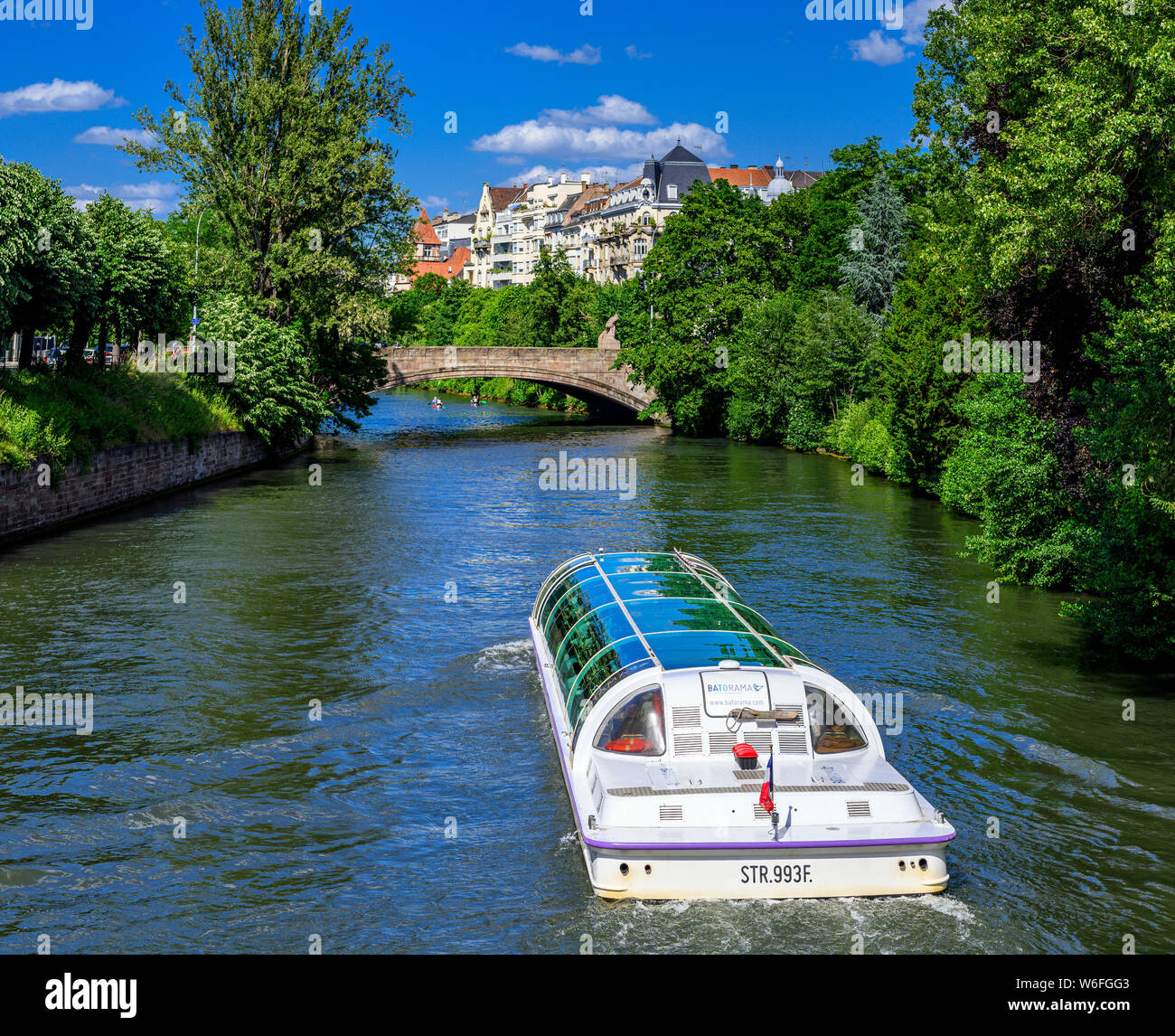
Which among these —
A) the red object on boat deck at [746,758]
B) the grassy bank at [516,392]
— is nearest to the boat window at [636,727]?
the red object on boat deck at [746,758]

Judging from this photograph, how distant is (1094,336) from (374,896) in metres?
15.2

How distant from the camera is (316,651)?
20844 mm

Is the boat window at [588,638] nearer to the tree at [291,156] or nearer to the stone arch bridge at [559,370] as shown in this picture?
the tree at [291,156]

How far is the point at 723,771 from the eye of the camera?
11719 mm

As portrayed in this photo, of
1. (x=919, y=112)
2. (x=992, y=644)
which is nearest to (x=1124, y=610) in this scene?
(x=992, y=644)

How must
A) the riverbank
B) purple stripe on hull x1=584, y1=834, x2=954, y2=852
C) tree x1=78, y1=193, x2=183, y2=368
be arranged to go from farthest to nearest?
tree x1=78, y1=193, x2=183, y2=368, the riverbank, purple stripe on hull x1=584, y1=834, x2=954, y2=852

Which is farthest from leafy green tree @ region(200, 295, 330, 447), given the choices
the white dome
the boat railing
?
the white dome

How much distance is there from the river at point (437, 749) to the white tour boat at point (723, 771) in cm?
39

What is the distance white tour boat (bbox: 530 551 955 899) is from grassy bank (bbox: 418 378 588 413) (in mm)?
76101

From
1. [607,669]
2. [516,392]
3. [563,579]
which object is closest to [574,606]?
[563,579]

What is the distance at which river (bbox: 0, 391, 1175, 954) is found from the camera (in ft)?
36.8

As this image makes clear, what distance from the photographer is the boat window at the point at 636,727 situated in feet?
39.8
